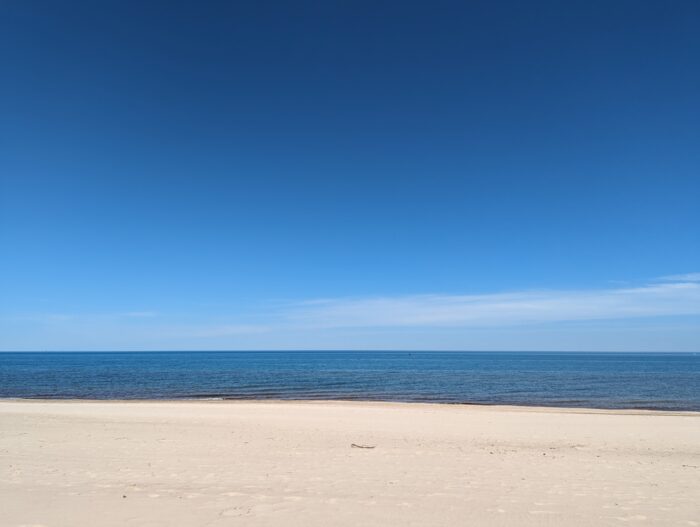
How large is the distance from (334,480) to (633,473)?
7421mm

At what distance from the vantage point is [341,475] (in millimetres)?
10711

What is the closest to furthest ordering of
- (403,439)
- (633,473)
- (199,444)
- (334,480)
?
(334,480), (633,473), (199,444), (403,439)

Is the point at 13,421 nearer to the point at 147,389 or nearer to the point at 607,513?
the point at 607,513

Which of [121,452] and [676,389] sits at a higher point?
[121,452]

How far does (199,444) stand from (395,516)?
8.95 m

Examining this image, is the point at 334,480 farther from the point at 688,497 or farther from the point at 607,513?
the point at 688,497

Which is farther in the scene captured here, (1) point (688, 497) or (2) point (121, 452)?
(2) point (121, 452)

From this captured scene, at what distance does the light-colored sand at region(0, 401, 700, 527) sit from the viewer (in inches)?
313

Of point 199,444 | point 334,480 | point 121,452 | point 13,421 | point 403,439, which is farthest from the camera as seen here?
point 13,421

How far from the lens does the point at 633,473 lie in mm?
11508

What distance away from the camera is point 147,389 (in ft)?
163

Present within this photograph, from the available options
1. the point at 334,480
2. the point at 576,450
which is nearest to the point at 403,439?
the point at 576,450

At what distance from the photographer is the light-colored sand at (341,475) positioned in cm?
796

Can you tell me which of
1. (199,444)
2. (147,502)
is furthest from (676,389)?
(147,502)
